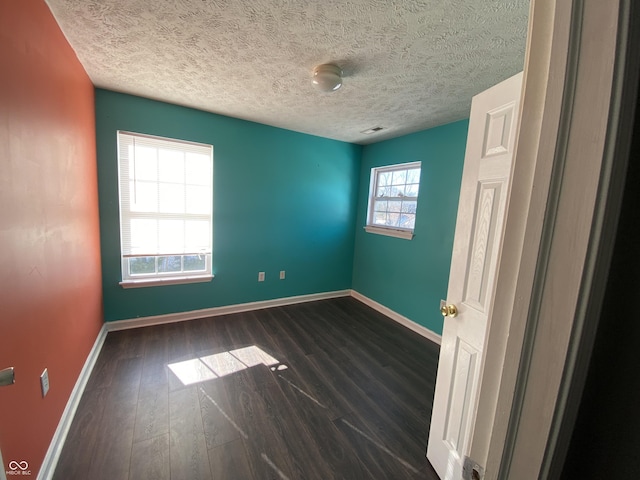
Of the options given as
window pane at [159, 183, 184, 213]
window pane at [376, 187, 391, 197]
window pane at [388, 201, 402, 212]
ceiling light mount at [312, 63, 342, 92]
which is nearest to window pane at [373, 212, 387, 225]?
window pane at [388, 201, 402, 212]

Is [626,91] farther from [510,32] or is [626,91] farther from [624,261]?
[510,32]

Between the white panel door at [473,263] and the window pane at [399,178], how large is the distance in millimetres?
2066

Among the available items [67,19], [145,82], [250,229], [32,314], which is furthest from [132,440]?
[145,82]

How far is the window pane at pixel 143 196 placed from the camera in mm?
2518

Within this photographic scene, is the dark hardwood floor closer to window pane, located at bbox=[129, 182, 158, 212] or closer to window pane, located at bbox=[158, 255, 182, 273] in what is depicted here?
window pane, located at bbox=[158, 255, 182, 273]

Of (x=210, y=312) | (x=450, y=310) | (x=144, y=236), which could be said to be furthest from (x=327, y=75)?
(x=210, y=312)

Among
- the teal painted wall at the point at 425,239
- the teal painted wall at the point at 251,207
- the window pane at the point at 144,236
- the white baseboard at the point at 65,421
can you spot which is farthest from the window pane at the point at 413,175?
the white baseboard at the point at 65,421

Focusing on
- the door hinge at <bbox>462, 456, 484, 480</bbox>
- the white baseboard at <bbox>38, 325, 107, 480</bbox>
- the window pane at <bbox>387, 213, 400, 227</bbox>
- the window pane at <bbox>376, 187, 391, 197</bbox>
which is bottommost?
the white baseboard at <bbox>38, 325, 107, 480</bbox>

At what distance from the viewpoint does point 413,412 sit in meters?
1.76

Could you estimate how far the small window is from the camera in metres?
3.09

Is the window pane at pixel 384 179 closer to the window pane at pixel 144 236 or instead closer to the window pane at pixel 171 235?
the window pane at pixel 171 235

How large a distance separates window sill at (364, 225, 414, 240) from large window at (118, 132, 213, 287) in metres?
2.15

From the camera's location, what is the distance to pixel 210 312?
3027 mm

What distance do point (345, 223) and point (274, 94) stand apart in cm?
212
